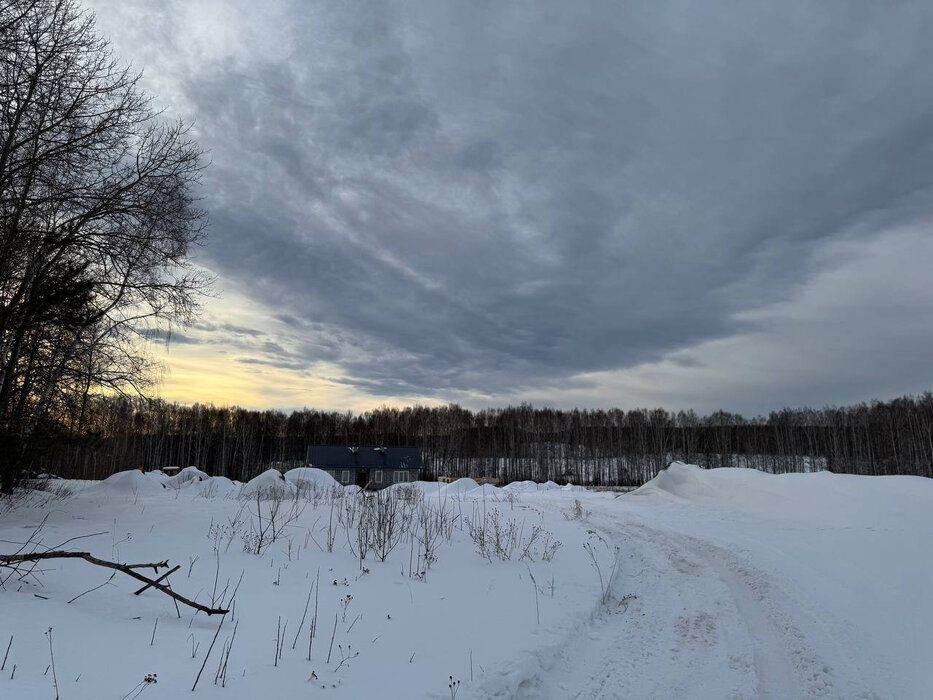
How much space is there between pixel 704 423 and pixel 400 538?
69722 mm

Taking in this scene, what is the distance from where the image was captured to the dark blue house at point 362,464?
57500 millimetres

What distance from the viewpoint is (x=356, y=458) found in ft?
190

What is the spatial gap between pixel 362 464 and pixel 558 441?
91.7 ft

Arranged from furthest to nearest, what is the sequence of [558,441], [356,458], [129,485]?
[558,441]
[356,458]
[129,485]

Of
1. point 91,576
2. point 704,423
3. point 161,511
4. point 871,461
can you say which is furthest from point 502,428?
point 91,576

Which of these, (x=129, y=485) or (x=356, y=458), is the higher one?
(x=356, y=458)

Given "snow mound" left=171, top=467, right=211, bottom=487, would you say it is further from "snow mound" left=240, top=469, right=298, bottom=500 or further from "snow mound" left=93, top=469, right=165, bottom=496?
"snow mound" left=240, top=469, right=298, bottom=500

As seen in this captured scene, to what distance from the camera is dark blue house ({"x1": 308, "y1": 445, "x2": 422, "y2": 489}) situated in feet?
189

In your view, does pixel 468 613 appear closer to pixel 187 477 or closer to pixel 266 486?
pixel 266 486

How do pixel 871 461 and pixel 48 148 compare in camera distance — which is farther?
pixel 871 461

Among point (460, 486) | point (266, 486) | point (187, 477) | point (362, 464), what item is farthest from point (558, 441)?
point (266, 486)

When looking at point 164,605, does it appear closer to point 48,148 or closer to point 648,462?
point 48,148

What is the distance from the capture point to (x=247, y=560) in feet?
22.8

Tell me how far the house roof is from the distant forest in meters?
7.92
